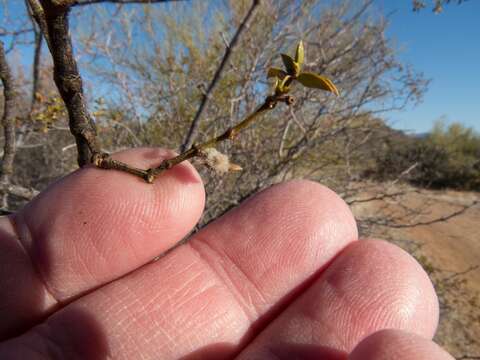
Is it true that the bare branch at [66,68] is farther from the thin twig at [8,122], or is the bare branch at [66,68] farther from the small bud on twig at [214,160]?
the thin twig at [8,122]

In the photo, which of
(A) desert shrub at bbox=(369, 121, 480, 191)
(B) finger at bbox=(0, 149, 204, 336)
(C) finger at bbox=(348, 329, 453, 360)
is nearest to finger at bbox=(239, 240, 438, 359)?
(C) finger at bbox=(348, 329, 453, 360)

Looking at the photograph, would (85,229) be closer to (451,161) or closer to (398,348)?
(398,348)

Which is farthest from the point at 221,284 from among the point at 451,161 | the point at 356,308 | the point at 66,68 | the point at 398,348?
the point at 451,161

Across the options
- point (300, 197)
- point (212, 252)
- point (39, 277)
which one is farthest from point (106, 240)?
point (300, 197)

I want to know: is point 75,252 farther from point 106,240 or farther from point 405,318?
point 405,318

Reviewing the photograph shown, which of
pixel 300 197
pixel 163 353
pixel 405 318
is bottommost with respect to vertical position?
pixel 163 353

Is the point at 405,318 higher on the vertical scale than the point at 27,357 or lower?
higher

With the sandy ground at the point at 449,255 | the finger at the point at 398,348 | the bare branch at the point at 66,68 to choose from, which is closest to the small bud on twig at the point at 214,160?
the bare branch at the point at 66,68
